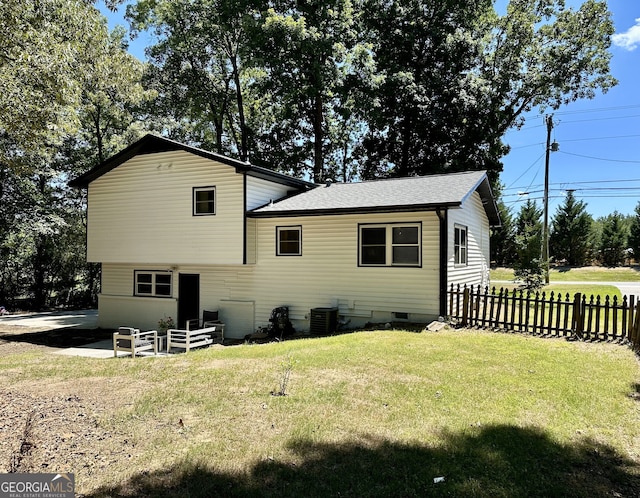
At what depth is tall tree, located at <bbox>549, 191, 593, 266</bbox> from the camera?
3756cm

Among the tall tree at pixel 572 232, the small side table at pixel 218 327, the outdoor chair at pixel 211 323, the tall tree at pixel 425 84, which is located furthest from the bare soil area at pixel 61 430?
the tall tree at pixel 572 232

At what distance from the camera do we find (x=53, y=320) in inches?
741

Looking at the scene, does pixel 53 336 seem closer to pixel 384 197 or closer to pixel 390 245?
pixel 390 245

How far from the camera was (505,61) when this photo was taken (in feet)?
85.4

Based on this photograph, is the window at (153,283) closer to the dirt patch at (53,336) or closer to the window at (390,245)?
the dirt patch at (53,336)

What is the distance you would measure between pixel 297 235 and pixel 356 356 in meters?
6.43

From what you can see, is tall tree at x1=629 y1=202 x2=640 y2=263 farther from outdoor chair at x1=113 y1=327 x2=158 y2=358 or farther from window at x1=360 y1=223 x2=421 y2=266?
outdoor chair at x1=113 y1=327 x2=158 y2=358

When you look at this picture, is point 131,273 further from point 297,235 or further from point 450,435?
point 450,435

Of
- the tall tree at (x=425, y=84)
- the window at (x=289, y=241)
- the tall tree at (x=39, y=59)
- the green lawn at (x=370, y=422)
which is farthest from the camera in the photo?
the tall tree at (x=425, y=84)

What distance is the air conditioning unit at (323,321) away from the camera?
40.9 feet

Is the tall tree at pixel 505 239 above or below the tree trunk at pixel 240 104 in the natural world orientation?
below

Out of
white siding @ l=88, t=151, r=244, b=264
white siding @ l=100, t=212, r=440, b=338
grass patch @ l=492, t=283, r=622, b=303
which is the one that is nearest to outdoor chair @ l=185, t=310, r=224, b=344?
white siding @ l=100, t=212, r=440, b=338

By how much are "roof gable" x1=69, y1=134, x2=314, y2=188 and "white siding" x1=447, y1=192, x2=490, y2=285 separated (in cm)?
639

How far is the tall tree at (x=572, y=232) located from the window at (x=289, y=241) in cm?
3381
